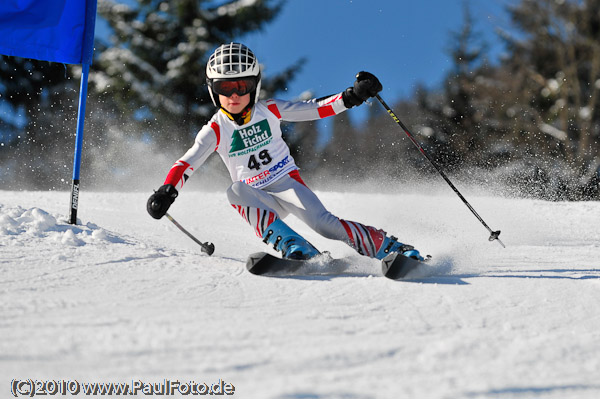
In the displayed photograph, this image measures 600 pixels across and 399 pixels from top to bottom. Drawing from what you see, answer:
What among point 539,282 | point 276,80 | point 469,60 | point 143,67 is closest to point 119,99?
point 143,67

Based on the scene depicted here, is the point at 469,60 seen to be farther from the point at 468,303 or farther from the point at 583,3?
the point at 468,303

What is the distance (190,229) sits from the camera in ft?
17.1

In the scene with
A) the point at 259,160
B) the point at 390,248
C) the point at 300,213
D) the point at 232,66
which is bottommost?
the point at 390,248

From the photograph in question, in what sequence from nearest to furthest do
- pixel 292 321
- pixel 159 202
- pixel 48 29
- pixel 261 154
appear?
pixel 292 321, pixel 159 202, pixel 261 154, pixel 48 29

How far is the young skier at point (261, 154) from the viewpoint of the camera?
3.40m

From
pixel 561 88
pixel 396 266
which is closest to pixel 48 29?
pixel 396 266

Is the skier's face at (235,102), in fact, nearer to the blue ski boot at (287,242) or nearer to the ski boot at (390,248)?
the blue ski boot at (287,242)

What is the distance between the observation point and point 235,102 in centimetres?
351

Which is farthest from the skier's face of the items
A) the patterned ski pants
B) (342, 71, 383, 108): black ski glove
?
(342, 71, 383, 108): black ski glove

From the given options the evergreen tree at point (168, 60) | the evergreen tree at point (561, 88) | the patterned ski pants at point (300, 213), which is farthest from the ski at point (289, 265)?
the evergreen tree at point (561, 88)

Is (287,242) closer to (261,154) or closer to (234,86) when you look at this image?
(261,154)

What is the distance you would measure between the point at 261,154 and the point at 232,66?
1.91 ft

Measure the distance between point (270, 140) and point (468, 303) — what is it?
1.73 m

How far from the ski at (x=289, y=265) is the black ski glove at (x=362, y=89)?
108 centimetres
